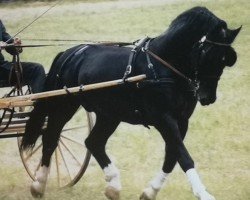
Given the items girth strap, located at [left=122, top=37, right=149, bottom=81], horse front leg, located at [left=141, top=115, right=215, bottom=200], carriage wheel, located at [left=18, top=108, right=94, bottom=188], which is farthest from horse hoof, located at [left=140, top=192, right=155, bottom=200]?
girth strap, located at [left=122, top=37, right=149, bottom=81]

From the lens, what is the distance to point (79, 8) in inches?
829

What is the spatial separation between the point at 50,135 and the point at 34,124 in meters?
0.21

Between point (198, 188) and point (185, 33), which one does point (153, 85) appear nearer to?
point (185, 33)

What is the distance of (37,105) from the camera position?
5453mm

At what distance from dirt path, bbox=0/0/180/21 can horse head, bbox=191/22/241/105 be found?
1534 centimetres

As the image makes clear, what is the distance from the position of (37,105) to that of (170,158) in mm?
1599

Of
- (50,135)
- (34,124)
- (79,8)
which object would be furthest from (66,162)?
(79,8)

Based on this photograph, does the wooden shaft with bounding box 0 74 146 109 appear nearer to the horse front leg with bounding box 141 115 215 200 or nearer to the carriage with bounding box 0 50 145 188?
the carriage with bounding box 0 50 145 188

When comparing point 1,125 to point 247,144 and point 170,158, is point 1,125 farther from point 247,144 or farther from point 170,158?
point 247,144

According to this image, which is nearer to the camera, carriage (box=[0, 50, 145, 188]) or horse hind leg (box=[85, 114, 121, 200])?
carriage (box=[0, 50, 145, 188])

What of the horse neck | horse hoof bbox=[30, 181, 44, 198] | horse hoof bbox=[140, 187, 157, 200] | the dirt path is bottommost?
the dirt path

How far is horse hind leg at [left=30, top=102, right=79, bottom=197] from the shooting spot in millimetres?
5441

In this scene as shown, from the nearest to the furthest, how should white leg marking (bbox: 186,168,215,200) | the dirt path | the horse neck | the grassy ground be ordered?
white leg marking (bbox: 186,168,215,200)
the horse neck
the grassy ground
the dirt path

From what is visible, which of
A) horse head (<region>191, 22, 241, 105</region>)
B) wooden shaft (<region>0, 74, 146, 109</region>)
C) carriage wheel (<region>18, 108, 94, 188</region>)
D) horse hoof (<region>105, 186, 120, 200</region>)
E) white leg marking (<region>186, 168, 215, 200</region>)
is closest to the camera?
white leg marking (<region>186, 168, 215, 200</region>)
